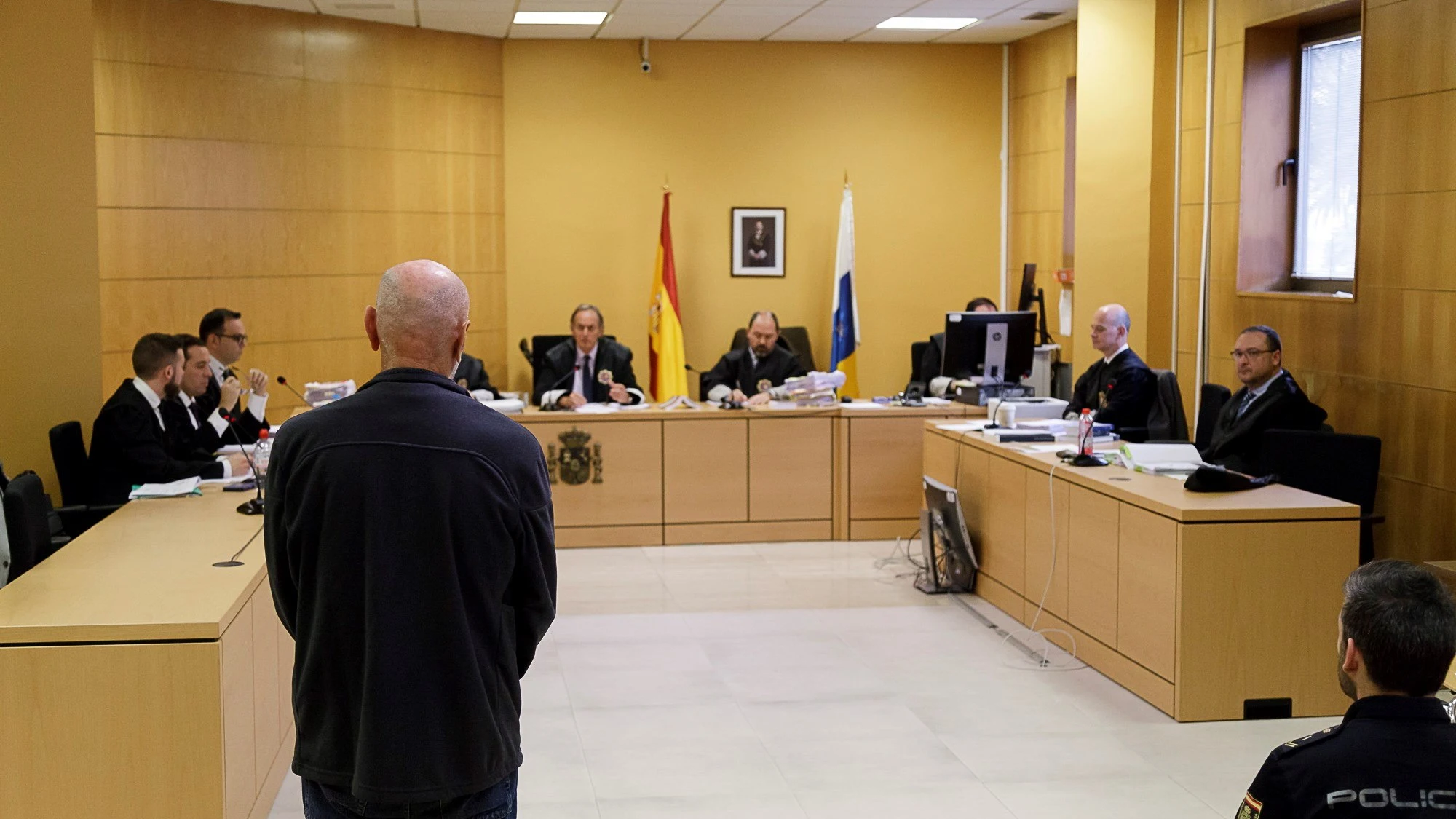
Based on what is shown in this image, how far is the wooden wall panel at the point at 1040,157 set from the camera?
10.3m

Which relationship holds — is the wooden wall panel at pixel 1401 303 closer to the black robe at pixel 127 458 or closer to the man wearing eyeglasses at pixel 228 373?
the black robe at pixel 127 458

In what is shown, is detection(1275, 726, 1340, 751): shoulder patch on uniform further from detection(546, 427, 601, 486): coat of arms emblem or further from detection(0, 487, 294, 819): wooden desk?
detection(546, 427, 601, 486): coat of arms emblem

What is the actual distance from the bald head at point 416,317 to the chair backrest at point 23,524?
2614 millimetres

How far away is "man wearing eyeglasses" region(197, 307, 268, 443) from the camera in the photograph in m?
7.42

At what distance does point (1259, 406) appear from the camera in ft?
21.3

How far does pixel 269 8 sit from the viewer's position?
933 centimetres

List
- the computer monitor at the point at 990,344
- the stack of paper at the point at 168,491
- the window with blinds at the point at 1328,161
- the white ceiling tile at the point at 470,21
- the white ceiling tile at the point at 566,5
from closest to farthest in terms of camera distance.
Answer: the stack of paper at the point at 168,491, the window with blinds at the point at 1328,161, the computer monitor at the point at 990,344, the white ceiling tile at the point at 566,5, the white ceiling tile at the point at 470,21

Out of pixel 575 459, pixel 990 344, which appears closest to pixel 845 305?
pixel 990 344

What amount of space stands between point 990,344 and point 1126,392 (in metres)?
1.03

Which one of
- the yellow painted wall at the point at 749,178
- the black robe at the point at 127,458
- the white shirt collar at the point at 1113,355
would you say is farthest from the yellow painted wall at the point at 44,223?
the white shirt collar at the point at 1113,355

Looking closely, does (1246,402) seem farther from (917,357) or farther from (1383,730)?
(1383,730)

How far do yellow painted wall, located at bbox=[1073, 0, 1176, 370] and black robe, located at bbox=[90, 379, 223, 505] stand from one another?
209 inches

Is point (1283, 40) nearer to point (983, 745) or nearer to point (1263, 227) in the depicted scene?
point (1263, 227)

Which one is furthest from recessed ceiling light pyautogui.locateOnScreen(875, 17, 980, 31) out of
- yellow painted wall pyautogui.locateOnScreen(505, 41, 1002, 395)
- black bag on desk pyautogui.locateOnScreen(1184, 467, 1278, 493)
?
black bag on desk pyautogui.locateOnScreen(1184, 467, 1278, 493)
